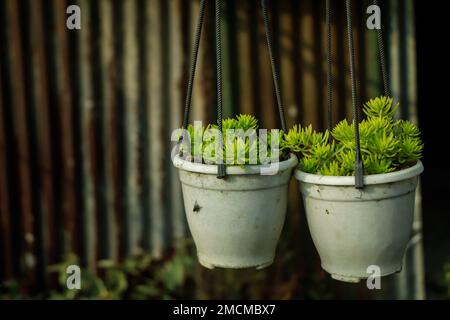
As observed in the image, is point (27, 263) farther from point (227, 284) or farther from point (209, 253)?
point (209, 253)

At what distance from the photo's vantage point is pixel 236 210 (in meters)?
2.45

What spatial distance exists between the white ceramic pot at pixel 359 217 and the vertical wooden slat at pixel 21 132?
2367mm

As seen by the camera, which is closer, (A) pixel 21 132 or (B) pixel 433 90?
(A) pixel 21 132

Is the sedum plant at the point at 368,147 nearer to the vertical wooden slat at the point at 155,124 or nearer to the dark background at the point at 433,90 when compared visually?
the vertical wooden slat at the point at 155,124

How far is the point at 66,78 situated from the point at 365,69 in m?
1.76

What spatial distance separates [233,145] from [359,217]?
470 mm

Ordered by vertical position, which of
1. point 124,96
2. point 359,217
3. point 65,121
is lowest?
point 359,217

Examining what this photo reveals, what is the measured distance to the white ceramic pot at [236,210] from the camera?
8.02ft

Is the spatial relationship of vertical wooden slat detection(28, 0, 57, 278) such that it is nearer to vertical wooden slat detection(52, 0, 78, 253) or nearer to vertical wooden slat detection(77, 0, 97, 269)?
vertical wooden slat detection(52, 0, 78, 253)

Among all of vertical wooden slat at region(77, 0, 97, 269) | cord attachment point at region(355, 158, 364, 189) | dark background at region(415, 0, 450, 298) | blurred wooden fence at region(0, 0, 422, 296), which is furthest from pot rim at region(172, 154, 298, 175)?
dark background at region(415, 0, 450, 298)

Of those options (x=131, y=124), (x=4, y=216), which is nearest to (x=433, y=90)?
(x=131, y=124)

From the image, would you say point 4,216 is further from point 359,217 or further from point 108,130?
point 359,217

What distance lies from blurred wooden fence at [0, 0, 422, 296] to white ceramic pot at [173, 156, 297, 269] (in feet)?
6.22

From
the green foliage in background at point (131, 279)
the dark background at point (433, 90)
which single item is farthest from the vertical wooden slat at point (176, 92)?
the dark background at point (433, 90)
